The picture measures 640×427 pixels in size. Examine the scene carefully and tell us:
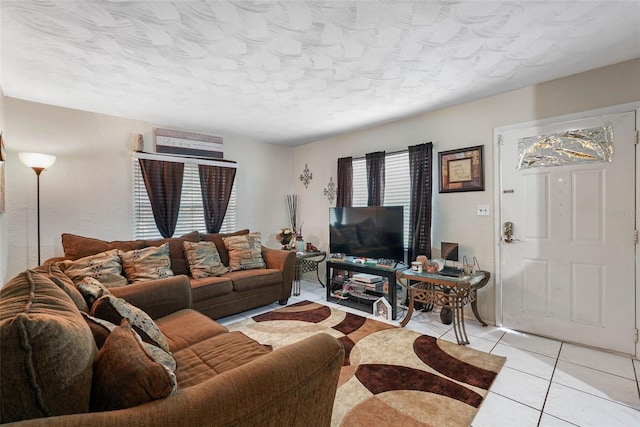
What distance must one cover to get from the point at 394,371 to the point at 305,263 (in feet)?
8.34

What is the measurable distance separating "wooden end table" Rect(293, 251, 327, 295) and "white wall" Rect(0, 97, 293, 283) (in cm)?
228

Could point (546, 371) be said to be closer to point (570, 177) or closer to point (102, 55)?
point (570, 177)

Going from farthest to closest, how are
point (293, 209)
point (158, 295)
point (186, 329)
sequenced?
point (293, 209)
point (158, 295)
point (186, 329)

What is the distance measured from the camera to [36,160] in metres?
2.83

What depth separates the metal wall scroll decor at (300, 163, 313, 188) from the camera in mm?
5105

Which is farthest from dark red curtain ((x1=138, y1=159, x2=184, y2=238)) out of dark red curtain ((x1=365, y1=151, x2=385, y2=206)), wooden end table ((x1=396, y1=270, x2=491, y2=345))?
wooden end table ((x1=396, y1=270, x2=491, y2=345))

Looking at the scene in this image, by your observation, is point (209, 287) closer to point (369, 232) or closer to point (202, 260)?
point (202, 260)

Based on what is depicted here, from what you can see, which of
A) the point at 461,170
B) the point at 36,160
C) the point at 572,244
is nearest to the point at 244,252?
the point at 36,160

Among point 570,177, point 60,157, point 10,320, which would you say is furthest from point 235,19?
point 570,177

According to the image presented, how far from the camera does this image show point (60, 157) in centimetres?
326

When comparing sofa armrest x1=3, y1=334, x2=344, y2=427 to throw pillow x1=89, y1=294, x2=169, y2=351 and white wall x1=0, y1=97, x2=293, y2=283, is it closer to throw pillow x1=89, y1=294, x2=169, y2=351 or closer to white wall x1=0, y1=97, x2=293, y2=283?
throw pillow x1=89, y1=294, x2=169, y2=351

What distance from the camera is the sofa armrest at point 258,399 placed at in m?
0.73

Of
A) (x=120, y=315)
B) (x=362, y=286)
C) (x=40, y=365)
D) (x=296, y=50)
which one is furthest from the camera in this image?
(x=362, y=286)

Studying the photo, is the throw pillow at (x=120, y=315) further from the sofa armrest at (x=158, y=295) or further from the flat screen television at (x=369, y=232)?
the flat screen television at (x=369, y=232)
